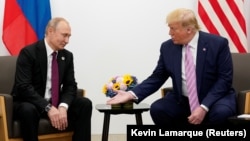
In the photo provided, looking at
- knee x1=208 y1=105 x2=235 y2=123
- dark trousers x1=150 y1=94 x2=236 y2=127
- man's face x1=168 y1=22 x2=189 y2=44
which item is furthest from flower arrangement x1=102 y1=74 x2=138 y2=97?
knee x1=208 y1=105 x2=235 y2=123

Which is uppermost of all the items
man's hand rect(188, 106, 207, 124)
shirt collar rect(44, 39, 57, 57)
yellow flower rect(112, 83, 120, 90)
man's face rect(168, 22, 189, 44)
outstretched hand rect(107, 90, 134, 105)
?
man's face rect(168, 22, 189, 44)

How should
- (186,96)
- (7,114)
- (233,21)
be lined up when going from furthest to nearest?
1. (233,21)
2. (186,96)
3. (7,114)

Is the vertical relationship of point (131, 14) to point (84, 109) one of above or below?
above

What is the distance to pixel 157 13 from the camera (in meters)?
5.38

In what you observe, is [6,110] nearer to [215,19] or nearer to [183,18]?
[183,18]

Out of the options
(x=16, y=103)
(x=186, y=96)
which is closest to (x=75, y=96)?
(x=16, y=103)

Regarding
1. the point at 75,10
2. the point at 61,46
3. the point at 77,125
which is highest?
the point at 75,10

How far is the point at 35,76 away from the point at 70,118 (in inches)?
18.0

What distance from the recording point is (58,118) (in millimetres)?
3889

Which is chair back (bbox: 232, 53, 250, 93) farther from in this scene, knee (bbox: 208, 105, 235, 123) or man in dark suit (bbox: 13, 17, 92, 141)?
man in dark suit (bbox: 13, 17, 92, 141)

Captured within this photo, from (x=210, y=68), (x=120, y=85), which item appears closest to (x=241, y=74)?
(x=210, y=68)

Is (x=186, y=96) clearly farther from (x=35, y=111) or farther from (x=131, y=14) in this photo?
(x=131, y=14)

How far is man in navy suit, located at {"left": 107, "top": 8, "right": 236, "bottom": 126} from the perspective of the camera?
3.88m

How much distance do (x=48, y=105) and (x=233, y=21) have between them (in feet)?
7.34
